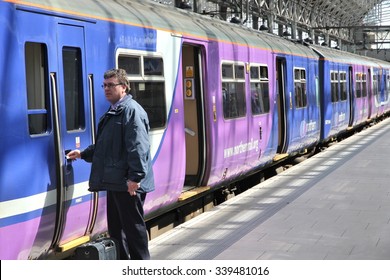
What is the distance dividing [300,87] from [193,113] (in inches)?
264

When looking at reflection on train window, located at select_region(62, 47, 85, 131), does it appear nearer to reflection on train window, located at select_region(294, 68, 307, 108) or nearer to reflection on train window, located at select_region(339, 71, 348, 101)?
reflection on train window, located at select_region(294, 68, 307, 108)

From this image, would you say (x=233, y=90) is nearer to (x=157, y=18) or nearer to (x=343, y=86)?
(x=157, y=18)

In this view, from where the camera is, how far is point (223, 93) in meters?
9.91

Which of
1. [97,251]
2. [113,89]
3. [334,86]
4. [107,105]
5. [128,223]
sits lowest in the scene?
[97,251]

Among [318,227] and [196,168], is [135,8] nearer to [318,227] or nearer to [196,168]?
[196,168]

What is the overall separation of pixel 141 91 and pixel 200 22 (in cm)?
311

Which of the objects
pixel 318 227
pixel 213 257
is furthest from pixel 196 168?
pixel 213 257

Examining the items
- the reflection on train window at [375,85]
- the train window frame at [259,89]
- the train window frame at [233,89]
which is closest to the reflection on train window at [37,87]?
the train window frame at [233,89]

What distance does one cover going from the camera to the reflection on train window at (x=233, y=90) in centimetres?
1002

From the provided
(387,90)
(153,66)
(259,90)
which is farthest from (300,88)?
(387,90)

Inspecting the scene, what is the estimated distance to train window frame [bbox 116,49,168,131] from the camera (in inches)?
270

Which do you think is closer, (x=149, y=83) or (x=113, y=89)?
(x=113, y=89)

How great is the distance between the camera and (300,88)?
1541cm

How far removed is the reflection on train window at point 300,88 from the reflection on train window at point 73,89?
9.57 m
